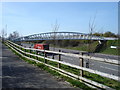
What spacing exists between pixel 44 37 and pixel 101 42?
29.1 metres

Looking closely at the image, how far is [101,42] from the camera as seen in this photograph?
6356 cm

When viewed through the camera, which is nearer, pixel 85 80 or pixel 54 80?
pixel 85 80

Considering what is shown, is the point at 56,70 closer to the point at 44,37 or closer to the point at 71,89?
the point at 71,89

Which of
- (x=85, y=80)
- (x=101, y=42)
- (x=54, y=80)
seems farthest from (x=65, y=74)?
(x=101, y=42)

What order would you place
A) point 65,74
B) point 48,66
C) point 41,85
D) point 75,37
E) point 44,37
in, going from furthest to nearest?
point 44,37 < point 75,37 < point 48,66 < point 65,74 < point 41,85

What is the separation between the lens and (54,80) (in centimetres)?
750

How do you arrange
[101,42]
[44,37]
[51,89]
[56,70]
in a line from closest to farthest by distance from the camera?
[51,89] < [56,70] < [101,42] < [44,37]

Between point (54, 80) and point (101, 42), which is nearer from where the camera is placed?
point (54, 80)

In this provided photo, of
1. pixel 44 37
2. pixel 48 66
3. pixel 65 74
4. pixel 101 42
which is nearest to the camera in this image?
pixel 65 74

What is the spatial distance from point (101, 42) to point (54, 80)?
57853mm

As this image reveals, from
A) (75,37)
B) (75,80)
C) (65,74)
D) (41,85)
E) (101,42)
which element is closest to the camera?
(41,85)

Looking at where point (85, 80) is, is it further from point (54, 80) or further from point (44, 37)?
point (44, 37)

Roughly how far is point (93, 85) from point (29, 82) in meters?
2.39

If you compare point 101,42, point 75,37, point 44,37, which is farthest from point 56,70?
point 44,37
